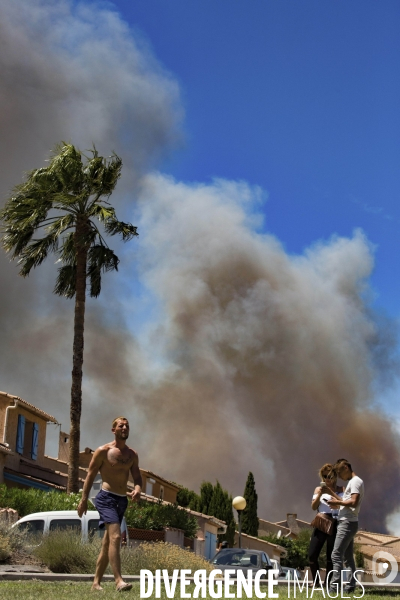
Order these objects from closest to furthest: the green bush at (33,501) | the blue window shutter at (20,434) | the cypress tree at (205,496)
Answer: the green bush at (33,501) → the blue window shutter at (20,434) → the cypress tree at (205,496)

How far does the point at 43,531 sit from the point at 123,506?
8.13m

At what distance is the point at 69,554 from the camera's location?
12008 millimetres

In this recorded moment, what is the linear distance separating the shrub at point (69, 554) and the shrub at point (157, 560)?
0.63 metres

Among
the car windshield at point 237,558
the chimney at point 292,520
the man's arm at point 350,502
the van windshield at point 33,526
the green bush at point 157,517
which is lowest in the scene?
the car windshield at point 237,558

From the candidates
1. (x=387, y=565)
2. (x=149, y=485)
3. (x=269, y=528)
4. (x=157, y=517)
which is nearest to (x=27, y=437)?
(x=149, y=485)

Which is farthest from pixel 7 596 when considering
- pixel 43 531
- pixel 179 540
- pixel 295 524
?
pixel 295 524

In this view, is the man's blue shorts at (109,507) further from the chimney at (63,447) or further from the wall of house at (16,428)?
the chimney at (63,447)

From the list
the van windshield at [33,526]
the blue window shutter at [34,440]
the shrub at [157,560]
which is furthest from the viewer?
the blue window shutter at [34,440]

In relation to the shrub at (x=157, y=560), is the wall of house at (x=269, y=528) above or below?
above

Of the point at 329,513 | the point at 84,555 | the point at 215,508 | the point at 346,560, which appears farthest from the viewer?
the point at 215,508

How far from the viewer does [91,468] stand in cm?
756

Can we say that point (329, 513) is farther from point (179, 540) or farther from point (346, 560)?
point (179, 540)

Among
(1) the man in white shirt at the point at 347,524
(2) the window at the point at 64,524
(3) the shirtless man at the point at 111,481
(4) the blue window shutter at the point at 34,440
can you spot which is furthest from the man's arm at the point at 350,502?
(4) the blue window shutter at the point at 34,440

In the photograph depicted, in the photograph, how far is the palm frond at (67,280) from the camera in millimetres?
27562
